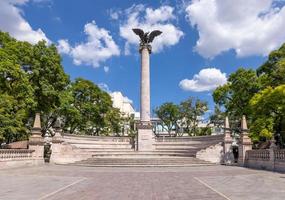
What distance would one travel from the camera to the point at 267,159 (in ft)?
82.1

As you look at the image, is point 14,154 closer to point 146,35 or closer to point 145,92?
point 145,92

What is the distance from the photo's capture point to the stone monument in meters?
41.3

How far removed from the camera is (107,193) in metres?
12.1

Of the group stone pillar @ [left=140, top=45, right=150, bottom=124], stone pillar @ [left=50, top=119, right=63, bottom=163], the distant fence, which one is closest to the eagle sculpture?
stone pillar @ [left=140, top=45, right=150, bottom=124]

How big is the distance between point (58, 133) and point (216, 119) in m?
42.3

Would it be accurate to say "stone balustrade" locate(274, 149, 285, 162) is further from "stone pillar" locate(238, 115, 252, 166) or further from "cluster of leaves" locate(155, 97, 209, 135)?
"cluster of leaves" locate(155, 97, 209, 135)

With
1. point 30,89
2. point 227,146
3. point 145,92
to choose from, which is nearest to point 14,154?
point 30,89

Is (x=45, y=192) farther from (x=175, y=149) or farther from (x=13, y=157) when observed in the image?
(x=175, y=149)

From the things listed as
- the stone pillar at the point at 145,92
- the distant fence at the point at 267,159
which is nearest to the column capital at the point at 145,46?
the stone pillar at the point at 145,92

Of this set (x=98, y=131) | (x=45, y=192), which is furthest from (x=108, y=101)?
(x=45, y=192)

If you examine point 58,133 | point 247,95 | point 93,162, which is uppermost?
point 247,95

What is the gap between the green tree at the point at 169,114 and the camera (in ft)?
244

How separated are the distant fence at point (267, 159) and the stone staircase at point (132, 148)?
14.3ft

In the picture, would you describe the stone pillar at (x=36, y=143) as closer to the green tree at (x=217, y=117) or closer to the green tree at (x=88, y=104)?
the green tree at (x=88, y=104)
